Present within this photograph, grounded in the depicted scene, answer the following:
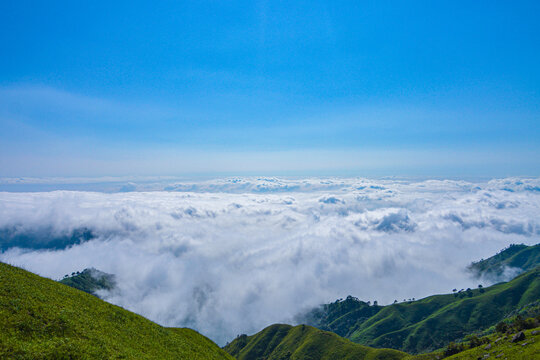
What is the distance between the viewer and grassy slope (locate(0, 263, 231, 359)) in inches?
928

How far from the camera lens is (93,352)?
2642cm

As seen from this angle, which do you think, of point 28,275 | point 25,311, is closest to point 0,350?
point 25,311

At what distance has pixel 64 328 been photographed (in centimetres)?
2827

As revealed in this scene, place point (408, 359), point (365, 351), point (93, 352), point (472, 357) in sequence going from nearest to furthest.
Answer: point (93, 352)
point (472, 357)
point (408, 359)
point (365, 351)

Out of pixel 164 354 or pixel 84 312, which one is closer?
pixel 84 312

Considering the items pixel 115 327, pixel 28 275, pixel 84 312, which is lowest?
pixel 115 327

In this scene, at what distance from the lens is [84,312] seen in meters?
36.6

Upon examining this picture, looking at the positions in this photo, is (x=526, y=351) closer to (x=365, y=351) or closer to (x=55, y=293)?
(x=55, y=293)

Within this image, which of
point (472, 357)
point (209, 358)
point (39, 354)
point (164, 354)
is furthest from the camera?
point (472, 357)

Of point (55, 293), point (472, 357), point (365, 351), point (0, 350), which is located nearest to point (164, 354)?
point (55, 293)

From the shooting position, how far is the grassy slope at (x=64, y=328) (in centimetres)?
2358

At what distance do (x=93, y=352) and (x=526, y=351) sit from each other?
4248 inches

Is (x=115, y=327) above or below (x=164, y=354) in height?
above

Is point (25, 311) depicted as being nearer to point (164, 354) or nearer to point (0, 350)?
point (0, 350)
